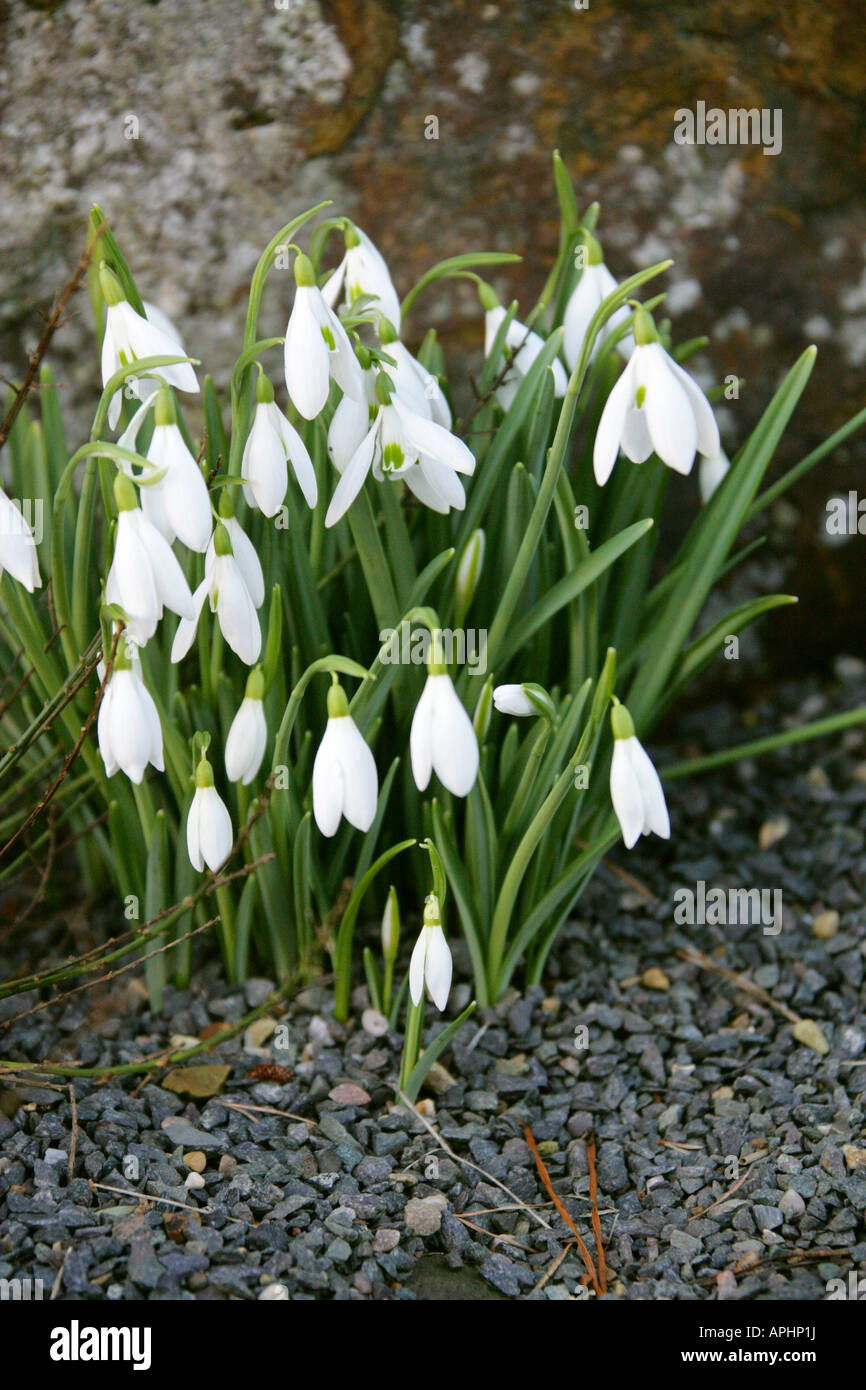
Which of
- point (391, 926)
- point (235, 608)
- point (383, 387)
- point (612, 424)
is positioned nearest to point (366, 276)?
point (383, 387)

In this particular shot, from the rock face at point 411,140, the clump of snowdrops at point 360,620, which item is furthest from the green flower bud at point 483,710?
the rock face at point 411,140

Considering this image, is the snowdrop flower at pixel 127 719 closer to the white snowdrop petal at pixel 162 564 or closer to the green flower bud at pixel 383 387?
the white snowdrop petal at pixel 162 564

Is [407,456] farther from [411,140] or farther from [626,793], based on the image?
[411,140]

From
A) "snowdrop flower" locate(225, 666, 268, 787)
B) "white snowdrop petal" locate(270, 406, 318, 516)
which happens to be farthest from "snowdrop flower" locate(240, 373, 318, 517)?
"snowdrop flower" locate(225, 666, 268, 787)

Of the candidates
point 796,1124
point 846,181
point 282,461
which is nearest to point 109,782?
point 282,461

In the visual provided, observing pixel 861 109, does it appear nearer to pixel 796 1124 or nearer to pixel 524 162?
pixel 524 162

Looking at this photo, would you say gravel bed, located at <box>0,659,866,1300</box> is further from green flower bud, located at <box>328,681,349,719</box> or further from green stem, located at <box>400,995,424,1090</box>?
green flower bud, located at <box>328,681,349,719</box>
